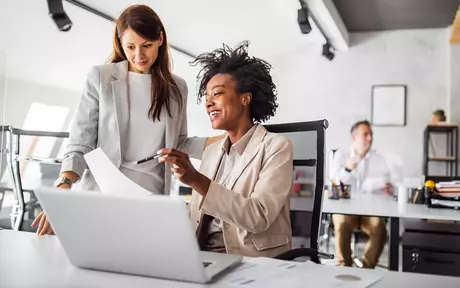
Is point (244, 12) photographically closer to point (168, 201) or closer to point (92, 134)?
point (92, 134)

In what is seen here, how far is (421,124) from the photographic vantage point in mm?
6129

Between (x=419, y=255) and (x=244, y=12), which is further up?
(x=244, y=12)

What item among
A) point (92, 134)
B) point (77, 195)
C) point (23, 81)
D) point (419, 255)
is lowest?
point (419, 255)

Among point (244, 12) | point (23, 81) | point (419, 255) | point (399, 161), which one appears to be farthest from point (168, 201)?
point (399, 161)

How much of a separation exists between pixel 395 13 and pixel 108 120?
4645 millimetres

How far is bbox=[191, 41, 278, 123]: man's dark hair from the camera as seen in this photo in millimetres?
1514

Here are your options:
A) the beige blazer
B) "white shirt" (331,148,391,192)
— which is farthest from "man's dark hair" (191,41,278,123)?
"white shirt" (331,148,391,192)

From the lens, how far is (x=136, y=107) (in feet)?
5.86

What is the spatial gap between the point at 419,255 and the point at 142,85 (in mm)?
1620

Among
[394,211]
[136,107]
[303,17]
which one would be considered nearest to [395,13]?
[303,17]

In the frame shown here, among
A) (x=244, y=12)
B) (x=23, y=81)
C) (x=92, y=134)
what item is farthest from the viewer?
(x=244, y=12)

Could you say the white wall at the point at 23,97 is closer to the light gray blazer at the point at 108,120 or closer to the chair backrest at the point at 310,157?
the light gray blazer at the point at 108,120

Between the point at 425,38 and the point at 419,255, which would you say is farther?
the point at 425,38

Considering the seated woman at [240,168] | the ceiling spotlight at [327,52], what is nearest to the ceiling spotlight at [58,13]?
the seated woman at [240,168]
